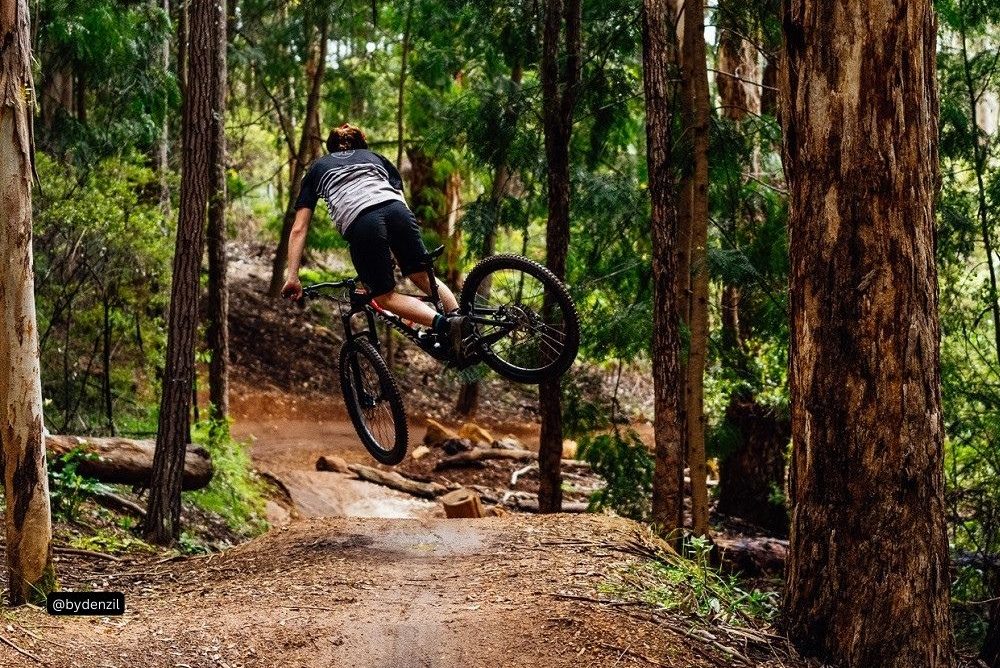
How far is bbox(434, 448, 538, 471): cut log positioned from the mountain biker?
8.88 meters

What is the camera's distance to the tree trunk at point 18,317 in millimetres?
5777

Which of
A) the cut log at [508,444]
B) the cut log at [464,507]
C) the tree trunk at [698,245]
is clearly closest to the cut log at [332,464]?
the cut log at [508,444]

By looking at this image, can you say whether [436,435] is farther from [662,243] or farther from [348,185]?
[348,185]

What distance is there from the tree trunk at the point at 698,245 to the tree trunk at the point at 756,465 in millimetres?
A: 4893

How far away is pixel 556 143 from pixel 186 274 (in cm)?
421

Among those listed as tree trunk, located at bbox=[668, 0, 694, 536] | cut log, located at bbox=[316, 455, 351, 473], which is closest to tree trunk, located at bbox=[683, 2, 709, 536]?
tree trunk, located at bbox=[668, 0, 694, 536]

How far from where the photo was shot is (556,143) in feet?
35.8

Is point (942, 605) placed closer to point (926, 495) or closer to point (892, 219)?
point (926, 495)

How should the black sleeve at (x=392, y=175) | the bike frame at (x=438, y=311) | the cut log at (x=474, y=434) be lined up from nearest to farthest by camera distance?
the bike frame at (x=438, y=311) → the black sleeve at (x=392, y=175) → the cut log at (x=474, y=434)

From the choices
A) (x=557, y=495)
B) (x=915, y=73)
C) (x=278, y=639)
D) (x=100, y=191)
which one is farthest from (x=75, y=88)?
(x=915, y=73)

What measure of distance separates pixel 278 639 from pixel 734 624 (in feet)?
8.27

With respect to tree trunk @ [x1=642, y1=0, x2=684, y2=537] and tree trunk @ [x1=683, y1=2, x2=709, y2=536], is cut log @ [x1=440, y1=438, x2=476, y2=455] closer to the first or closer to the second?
tree trunk @ [x1=683, y1=2, x2=709, y2=536]

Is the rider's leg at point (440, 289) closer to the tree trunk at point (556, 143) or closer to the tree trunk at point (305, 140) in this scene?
the tree trunk at point (556, 143)

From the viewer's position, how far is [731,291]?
14.1 meters
